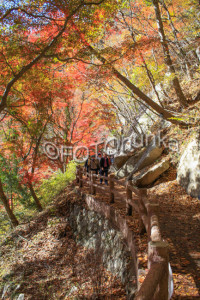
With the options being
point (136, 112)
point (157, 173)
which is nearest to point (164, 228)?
point (157, 173)

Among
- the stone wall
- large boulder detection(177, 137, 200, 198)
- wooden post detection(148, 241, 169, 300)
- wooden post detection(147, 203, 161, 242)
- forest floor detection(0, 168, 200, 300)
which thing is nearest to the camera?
wooden post detection(148, 241, 169, 300)

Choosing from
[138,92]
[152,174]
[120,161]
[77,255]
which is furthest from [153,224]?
[120,161]

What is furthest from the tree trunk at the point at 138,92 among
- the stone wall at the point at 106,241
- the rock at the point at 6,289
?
the rock at the point at 6,289

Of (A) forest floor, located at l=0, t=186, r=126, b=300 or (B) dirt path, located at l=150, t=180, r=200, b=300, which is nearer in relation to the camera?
(B) dirt path, located at l=150, t=180, r=200, b=300

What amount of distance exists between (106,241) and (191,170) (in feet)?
13.8

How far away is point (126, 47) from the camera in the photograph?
8.32 m

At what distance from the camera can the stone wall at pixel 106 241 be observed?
4.41 metres

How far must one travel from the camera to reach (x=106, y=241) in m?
6.48

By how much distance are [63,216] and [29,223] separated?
2.17 m

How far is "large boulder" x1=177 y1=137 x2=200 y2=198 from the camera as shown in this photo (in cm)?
728

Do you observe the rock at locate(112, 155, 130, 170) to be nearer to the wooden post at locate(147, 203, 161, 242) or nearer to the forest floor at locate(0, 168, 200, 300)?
the forest floor at locate(0, 168, 200, 300)

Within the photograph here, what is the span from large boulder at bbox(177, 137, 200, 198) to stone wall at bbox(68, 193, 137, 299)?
334 cm

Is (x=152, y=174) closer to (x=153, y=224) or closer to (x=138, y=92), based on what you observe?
(x=138, y=92)

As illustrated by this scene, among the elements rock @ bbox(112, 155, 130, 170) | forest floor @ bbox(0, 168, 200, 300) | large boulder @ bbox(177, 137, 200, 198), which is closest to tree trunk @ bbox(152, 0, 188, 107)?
large boulder @ bbox(177, 137, 200, 198)
